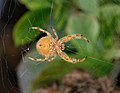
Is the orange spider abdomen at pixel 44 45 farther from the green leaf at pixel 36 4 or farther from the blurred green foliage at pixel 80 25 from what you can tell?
the green leaf at pixel 36 4

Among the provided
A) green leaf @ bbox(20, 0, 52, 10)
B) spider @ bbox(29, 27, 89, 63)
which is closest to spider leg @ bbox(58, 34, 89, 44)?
spider @ bbox(29, 27, 89, 63)

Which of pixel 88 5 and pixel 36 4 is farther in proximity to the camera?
pixel 36 4

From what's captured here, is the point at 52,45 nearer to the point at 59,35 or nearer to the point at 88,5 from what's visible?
the point at 59,35

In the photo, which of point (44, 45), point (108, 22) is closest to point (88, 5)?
point (108, 22)

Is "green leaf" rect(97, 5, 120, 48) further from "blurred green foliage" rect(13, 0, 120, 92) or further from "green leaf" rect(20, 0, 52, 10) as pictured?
"green leaf" rect(20, 0, 52, 10)

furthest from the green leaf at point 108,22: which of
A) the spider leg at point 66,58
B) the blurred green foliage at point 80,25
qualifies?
the spider leg at point 66,58

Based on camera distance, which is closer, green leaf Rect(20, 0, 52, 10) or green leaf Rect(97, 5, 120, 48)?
green leaf Rect(97, 5, 120, 48)

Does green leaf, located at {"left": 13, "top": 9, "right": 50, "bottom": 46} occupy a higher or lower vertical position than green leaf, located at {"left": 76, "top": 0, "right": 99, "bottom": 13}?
lower
